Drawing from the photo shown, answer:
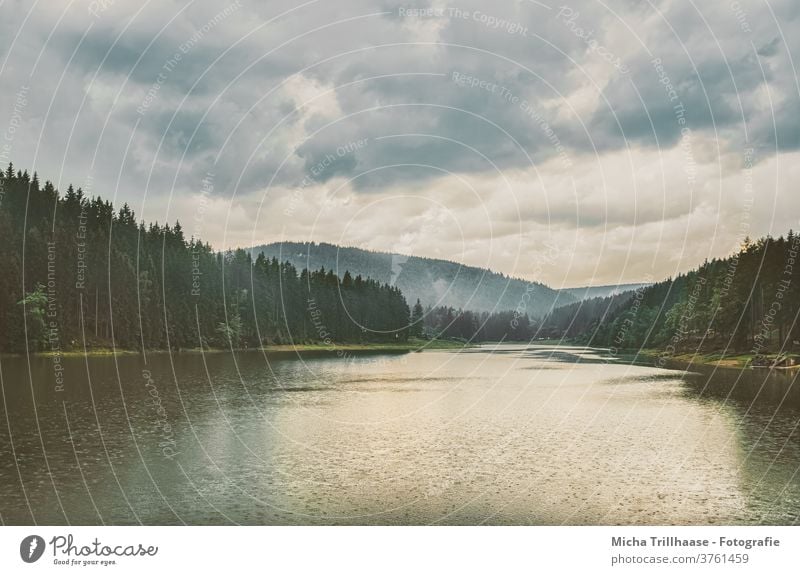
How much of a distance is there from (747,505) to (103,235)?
161m

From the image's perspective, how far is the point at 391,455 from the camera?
45.5 m

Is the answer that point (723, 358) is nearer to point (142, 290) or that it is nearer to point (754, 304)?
point (754, 304)

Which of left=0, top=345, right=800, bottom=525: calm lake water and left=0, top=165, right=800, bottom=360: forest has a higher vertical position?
left=0, top=165, right=800, bottom=360: forest

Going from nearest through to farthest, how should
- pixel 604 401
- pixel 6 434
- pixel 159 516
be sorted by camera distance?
pixel 159 516, pixel 6 434, pixel 604 401

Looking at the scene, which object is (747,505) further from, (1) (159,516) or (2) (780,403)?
(2) (780,403)

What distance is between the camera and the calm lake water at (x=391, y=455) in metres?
32.3

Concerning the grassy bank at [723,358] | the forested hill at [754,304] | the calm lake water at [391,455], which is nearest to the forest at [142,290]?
the forested hill at [754,304]

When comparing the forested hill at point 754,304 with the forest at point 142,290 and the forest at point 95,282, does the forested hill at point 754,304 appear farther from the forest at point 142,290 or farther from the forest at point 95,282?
the forest at point 95,282

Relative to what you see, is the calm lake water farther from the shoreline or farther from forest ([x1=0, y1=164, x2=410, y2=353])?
forest ([x1=0, y1=164, x2=410, y2=353])

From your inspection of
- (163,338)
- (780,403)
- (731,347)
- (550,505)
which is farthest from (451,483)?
(163,338)

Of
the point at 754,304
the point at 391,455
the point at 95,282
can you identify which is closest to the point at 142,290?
the point at 95,282

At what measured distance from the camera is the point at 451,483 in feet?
124

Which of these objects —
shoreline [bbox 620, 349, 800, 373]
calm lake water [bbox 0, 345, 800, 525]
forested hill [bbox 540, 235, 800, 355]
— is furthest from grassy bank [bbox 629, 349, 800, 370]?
calm lake water [bbox 0, 345, 800, 525]

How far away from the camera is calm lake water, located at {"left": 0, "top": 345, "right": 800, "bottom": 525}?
32.3 m
